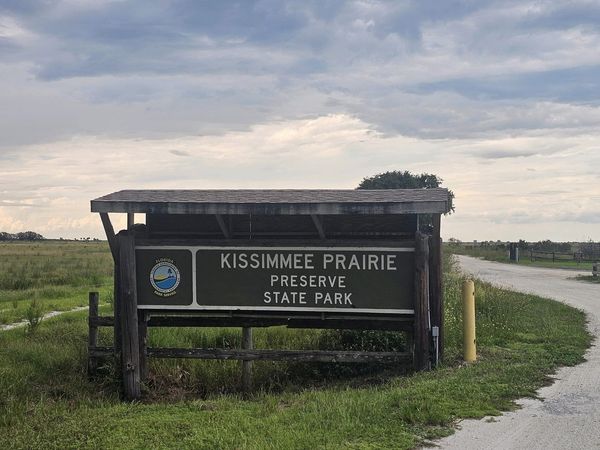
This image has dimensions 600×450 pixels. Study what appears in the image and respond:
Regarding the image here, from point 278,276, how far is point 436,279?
223 centimetres

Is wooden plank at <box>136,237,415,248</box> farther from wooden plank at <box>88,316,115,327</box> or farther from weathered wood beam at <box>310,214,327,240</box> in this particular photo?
wooden plank at <box>88,316,115,327</box>

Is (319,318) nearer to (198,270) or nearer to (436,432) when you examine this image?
(198,270)

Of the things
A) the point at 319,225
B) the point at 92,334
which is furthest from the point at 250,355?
the point at 92,334

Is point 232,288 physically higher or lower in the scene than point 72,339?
higher

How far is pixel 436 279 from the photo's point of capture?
9008mm

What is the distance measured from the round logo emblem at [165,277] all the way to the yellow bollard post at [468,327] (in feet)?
13.9

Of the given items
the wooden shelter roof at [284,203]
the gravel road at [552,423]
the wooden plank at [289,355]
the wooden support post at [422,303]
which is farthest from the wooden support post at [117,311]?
the gravel road at [552,423]

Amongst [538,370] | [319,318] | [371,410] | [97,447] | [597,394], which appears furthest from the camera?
[319,318]

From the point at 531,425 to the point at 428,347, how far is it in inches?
110

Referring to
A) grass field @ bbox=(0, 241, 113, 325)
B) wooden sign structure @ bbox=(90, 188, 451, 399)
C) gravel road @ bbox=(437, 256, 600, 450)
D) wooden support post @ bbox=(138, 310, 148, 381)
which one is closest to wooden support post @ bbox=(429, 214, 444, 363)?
wooden sign structure @ bbox=(90, 188, 451, 399)

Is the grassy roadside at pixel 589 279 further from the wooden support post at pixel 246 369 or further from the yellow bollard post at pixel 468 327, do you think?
the wooden support post at pixel 246 369

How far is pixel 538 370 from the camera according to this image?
861cm

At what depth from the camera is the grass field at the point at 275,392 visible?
6.11 metres

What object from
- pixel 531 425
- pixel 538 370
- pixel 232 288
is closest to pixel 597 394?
pixel 538 370
